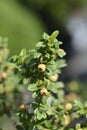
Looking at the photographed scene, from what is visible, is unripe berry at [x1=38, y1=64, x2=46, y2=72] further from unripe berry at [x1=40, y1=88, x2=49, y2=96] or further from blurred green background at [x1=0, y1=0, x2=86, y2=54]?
blurred green background at [x1=0, y1=0, x2=86, y2=54]

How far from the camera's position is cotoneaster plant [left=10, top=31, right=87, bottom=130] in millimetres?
1787

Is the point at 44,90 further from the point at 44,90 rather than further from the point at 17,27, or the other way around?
the point at 17,27

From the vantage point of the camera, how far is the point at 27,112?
6.21 ft

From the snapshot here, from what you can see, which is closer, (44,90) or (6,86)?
(44,90)

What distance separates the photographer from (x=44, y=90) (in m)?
1.78

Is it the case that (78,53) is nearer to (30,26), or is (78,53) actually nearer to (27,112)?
(30,26)

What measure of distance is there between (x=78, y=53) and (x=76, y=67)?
158 cm

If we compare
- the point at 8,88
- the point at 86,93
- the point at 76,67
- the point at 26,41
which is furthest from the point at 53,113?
the point at 76,67

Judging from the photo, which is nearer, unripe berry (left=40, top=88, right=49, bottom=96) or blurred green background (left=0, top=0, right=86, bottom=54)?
unripe berry (left=40, top=88, right=49, bottom=96)

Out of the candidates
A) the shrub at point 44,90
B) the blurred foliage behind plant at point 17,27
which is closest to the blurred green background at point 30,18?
the blurred foliage behind plant at point 17,27

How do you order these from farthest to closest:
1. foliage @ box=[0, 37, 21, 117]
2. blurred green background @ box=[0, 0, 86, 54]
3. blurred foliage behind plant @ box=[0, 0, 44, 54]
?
blurred green background @ box=[0, 0, 86, 54] → blurred foliage behind plant @ box=[0, 0, 44, 54] → foliage @ box=[0, 37, 21, 117]

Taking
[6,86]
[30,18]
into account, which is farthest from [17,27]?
[6,86]

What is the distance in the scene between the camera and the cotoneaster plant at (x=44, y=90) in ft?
5.86

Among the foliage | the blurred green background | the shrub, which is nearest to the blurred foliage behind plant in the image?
the blurred green background
